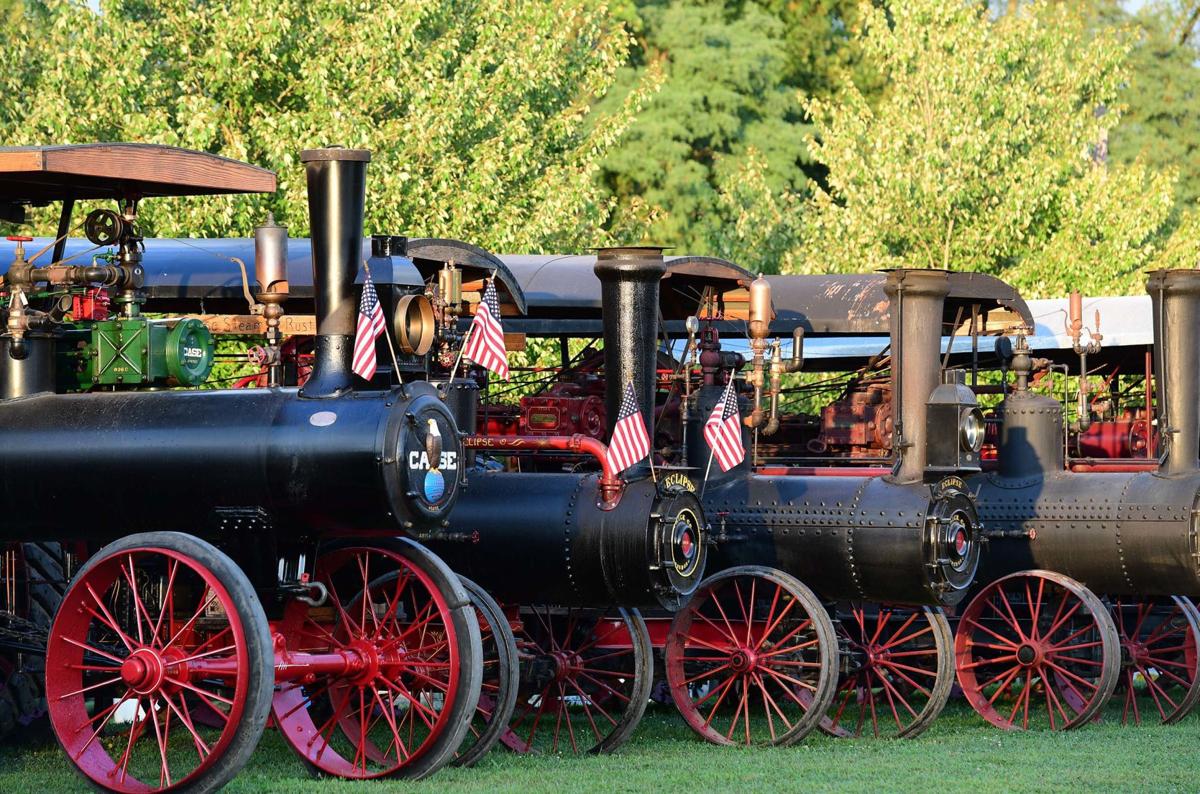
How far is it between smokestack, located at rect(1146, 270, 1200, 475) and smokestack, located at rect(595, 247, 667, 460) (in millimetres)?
3421

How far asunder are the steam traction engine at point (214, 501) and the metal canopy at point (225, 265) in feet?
7.39

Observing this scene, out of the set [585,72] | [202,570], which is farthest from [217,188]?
[585,72]

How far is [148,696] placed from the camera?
685 cm

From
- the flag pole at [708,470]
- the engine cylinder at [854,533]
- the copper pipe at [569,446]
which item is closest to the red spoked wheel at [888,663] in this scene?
the engine cylinder at [854,533]

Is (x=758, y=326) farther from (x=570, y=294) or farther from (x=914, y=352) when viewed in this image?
(x=570, y=294)

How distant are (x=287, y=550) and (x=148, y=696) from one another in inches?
37.0

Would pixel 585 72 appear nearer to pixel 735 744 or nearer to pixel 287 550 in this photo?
pixel 735 744

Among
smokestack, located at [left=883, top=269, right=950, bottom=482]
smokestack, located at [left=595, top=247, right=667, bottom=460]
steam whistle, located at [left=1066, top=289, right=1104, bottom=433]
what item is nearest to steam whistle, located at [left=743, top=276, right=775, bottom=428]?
smokestack, located at [left=595, top=247, right=667, bottom=460]

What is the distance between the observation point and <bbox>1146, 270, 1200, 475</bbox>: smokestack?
1136 centimetres

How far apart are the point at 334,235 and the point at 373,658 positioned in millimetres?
1660

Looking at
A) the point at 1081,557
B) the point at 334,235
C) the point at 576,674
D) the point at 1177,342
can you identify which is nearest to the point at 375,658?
the point at 334,235

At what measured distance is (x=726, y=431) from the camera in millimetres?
9898

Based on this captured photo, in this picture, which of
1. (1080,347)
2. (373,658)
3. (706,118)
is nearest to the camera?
(373,658)

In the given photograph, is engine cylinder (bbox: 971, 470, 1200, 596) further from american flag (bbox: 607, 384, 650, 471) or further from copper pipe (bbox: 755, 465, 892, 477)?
american flag (bbox: 607, 384, 650, 471)
